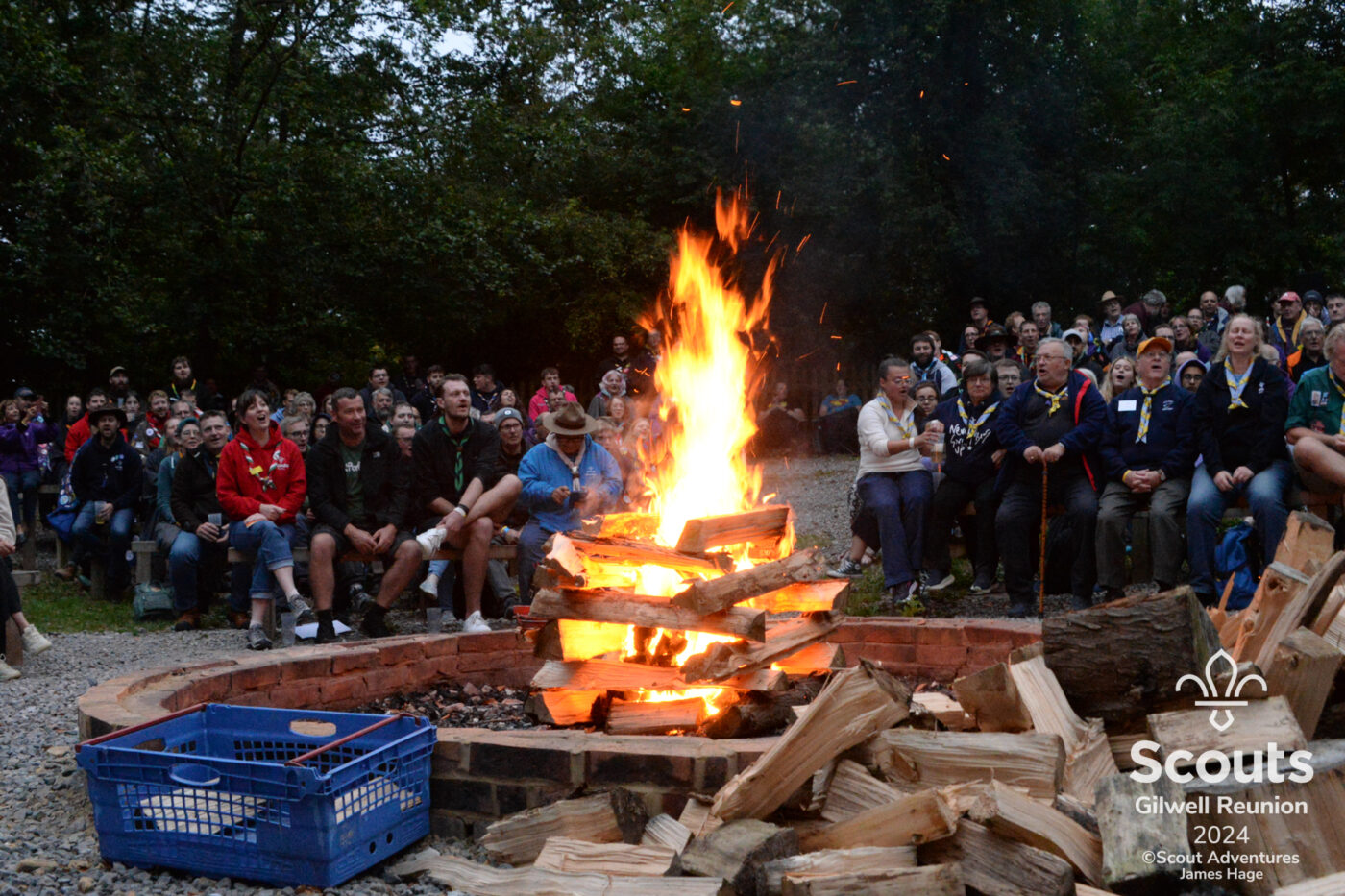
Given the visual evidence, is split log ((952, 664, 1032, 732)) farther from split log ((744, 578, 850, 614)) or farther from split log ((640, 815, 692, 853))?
split log ((640, 815, 692, 853))

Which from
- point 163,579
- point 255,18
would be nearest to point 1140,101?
point 255,18

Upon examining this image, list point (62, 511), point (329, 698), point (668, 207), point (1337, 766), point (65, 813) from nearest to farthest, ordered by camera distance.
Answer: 1. point (1337, 766)
2. point (65, 813)
3. point (329, 698)
4. point (62, 511)
5. point (668, 207)

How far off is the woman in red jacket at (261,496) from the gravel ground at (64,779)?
1.66 ft

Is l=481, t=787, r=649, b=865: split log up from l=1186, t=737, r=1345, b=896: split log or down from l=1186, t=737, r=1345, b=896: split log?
down

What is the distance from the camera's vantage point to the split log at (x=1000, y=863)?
2.86 metres

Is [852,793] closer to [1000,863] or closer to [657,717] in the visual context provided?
[1000,863]

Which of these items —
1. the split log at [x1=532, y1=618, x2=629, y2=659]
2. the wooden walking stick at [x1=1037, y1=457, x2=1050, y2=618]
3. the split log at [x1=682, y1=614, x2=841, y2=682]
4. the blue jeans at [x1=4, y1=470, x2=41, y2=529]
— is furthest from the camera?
the blue jeans at [x1=4, y1=470, x2=41, y2=529]

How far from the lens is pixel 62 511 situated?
10281mm

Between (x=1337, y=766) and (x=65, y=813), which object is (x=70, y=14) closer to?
(x=65, y=813)

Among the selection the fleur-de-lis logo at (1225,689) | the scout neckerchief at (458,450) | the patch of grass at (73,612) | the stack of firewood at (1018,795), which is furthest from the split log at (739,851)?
the patch of grass at (73,612)

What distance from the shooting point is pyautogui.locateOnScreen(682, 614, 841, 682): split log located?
4203 millimetres

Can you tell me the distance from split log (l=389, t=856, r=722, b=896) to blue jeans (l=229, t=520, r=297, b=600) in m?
4.53

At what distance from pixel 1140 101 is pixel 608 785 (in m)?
22.9

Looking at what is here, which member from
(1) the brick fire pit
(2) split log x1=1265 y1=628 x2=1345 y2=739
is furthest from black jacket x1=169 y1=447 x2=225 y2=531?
(2) split log x1=1265 y1=628 x2=1345 y2=739
